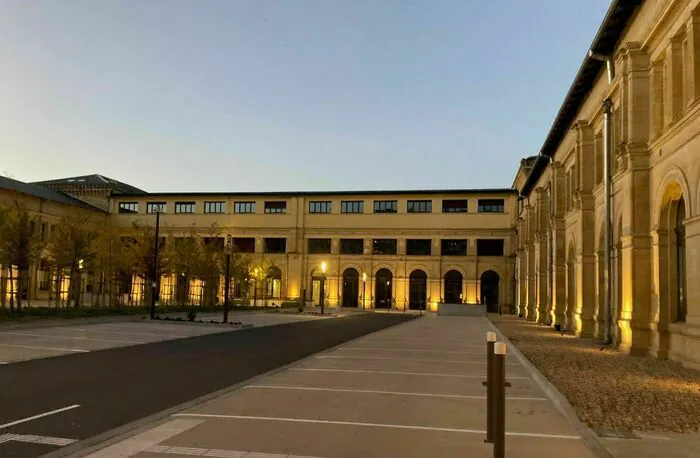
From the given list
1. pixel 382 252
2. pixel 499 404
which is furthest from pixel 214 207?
pixel 499 404

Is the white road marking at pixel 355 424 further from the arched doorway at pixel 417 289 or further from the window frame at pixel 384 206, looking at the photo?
the window frame at pixel 384 206

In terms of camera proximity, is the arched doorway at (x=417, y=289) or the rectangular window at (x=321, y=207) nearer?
the arched doorway at (x=417, y=289)

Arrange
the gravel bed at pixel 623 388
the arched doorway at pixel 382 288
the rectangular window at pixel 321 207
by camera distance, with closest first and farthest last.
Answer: the gravel bed at pixel 623 388
the arched doorway at pixel 382 288
the rectangular window at pixel 321 207

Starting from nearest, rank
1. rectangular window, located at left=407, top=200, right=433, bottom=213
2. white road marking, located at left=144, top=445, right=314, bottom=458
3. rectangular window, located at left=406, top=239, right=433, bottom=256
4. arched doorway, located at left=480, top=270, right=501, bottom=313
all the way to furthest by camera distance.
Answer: white road marking, located at left=144, top=445, right=314, bottom=458 → arched doorway, located at left=480, top=270, right=501, bottom=313 → rectangular window, located at left=406, top=239, right=433, bottom=256 → rectangular window, located at left=407, top=200, right=433, bottom=213

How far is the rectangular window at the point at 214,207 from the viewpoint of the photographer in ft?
254

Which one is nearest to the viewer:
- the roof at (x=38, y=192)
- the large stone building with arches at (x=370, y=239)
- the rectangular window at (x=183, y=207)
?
the roof at (x=38, y=192)

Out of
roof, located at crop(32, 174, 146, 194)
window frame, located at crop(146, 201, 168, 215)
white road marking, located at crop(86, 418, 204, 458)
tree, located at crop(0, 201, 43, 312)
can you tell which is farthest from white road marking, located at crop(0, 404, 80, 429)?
roof, located at crop(32, 174, 146, 194)

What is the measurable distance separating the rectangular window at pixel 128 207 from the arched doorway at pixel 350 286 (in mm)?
28293

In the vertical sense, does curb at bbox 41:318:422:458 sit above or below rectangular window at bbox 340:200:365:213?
below

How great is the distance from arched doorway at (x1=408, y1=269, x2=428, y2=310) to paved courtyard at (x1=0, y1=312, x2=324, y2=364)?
141 feet

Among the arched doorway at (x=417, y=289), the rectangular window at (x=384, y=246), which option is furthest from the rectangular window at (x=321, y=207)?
the arched doorway at (x=417, y=289)

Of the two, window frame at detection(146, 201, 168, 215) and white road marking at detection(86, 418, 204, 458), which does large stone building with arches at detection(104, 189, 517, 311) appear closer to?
window frame at detection(146, 201, 168, 215)

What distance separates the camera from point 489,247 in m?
70.2

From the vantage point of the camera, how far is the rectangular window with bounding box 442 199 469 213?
7194cm
